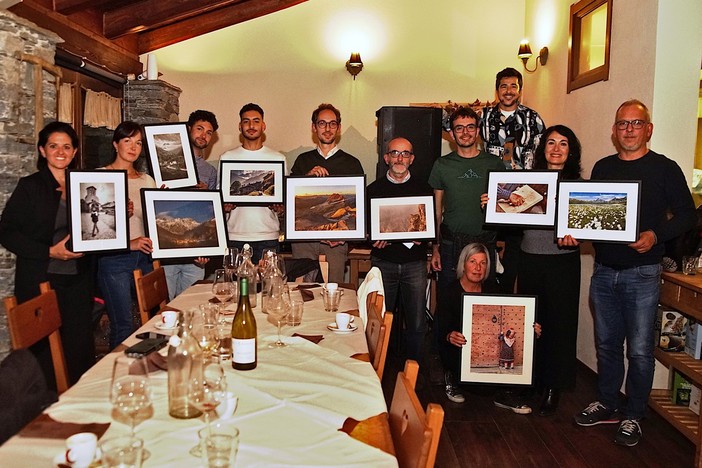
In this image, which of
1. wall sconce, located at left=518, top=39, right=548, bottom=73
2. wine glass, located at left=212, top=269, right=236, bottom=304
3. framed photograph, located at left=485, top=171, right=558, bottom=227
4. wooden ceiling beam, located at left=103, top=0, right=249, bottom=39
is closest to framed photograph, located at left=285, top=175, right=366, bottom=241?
framed photograph, located at left=485, top=171, right=558, bottom=227

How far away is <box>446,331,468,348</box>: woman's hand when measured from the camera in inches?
147

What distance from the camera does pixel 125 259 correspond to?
387cm

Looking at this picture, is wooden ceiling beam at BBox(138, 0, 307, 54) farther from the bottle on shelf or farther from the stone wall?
the bottle on shelf

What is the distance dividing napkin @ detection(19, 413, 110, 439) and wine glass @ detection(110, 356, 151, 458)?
0.31 ft

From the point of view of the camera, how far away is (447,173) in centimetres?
423

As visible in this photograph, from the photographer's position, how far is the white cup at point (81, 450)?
4.32 ft

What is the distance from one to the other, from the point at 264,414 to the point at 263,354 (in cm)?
56

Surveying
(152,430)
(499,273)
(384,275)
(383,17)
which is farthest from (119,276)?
(383,17)

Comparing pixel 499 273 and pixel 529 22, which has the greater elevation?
pixel 529 22

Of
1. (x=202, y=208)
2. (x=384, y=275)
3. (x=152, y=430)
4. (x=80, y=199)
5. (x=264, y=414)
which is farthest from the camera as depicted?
(x=384, y=275)

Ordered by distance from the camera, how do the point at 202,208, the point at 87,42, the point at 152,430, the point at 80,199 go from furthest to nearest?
the point at 87,42 < the point at 202,208 < the point at 80,199 < the point at 152,430

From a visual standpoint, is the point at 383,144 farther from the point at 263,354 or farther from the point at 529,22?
the point at 263,354

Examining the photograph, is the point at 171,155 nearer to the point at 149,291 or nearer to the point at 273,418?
the point at 149,291

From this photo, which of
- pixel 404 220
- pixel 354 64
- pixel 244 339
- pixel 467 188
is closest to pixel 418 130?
pixel 354 64
